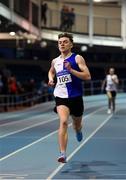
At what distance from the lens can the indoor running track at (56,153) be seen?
32.0ft

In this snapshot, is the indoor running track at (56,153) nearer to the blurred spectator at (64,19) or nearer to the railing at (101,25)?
the blurred spectator at (64,19)

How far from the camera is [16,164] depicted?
→ 10.8 metres

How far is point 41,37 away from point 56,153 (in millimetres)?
26239

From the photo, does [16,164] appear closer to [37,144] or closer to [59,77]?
[59,77]

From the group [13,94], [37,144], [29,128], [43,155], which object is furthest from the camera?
[13,94]

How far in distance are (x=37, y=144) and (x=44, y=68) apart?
3427cm

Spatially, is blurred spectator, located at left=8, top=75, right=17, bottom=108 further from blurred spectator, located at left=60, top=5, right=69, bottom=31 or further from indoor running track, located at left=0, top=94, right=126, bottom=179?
indoor running track, located at left=0, top=94, right=126, bottom=179

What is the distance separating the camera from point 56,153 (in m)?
12.6

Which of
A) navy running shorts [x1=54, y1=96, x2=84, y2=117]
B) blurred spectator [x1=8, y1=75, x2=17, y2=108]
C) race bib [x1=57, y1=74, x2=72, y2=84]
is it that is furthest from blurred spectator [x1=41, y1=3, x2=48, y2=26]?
race bib [x1=57, y1=74, x2=72, y2=84]

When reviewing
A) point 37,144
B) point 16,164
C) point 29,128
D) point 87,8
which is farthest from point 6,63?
point 16,164

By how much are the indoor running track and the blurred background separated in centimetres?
1131

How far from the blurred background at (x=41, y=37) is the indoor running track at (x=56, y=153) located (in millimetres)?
11311

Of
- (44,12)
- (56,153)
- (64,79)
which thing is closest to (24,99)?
(44,12)

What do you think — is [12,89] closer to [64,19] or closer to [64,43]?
[64,19]
